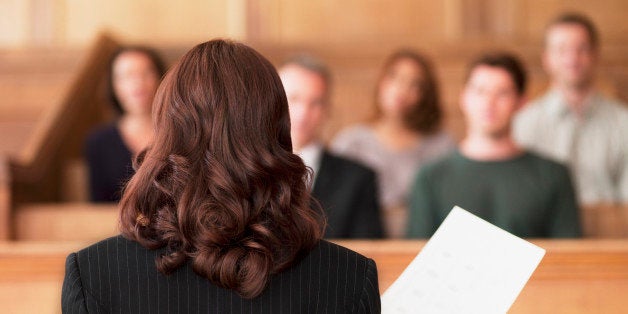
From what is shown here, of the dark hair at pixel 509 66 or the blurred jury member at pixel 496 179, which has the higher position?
the dark hair at pixel 509 66

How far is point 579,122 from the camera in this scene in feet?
15.4

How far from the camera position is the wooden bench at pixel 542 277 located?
2336mm

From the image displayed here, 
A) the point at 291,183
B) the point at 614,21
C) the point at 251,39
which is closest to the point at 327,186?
the point at 291,183

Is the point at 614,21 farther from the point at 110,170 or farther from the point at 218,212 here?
the point at 218,212

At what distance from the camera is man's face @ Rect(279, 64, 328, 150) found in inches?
140

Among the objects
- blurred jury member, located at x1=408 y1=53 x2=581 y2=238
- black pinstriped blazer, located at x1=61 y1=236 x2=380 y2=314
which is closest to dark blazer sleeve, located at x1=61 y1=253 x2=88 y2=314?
black pinstriped blazer, located at x1=61 y1=236 x2=380 y2=314

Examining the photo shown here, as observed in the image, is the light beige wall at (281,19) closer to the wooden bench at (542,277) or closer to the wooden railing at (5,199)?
the wooden railing at (5,199)

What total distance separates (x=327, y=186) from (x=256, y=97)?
6.87 feet

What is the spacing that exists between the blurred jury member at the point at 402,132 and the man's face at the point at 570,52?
A: 0.61 metres

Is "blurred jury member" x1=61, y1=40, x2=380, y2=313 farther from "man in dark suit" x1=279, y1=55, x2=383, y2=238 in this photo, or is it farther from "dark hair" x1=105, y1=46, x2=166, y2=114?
"dark hair" x1=105, y1=46, x2=166, y2=114

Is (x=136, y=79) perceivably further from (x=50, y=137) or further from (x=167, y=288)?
(x=167, y=288)

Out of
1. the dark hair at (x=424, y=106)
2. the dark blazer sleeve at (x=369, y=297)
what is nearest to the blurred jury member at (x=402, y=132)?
the dark hair at (x=424, y=106)

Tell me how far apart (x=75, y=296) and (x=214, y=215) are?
256mm

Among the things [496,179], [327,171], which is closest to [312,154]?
[327,171]
